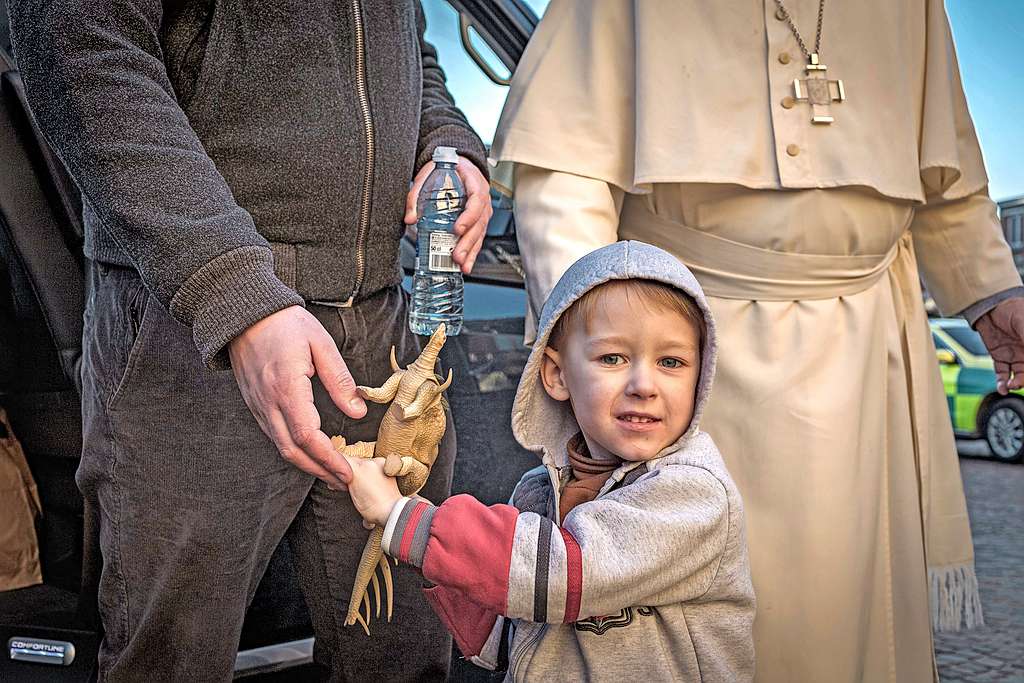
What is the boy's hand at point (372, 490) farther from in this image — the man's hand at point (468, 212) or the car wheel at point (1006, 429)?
the car wheel at point (1006, 429)

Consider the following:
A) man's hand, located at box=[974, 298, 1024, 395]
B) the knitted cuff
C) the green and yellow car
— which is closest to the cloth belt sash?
man's hand, located at box=[974, 298, 1024, 395]

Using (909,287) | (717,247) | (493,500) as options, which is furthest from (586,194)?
(493,500)

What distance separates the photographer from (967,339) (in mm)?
9930

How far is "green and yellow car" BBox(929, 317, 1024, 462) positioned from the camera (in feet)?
30.7

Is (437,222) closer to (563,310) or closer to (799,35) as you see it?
(563,310)

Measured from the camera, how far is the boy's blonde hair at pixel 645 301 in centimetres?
150

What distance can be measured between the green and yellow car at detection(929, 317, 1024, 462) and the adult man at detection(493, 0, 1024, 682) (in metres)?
8.19

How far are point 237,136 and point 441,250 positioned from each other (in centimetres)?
37

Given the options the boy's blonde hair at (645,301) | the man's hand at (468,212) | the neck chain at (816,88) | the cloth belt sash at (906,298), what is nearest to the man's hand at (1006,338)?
the cloth belt sash at (906,298)

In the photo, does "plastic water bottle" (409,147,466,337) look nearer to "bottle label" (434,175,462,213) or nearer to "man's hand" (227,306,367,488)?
"bottle label" (434,175,462,213)

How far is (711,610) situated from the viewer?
1451 mm

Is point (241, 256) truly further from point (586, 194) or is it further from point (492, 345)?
point (492, 345)

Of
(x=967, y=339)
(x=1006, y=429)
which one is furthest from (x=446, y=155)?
(x=967, y=339)

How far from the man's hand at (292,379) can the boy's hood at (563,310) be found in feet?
1.25
